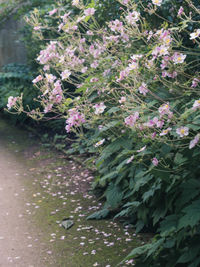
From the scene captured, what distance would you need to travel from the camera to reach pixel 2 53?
919 centimetres

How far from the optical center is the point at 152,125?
2.30m

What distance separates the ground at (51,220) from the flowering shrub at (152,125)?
221 mm

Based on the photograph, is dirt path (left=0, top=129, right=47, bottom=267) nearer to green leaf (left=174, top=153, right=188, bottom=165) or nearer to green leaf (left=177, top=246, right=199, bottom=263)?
green leaf (left=177, top=246, right=199, bottom=263)

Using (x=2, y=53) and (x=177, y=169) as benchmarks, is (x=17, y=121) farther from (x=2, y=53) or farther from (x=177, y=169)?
(x=177, y=169)

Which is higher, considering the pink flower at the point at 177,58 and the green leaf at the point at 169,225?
the pink flower at the point at 177,58

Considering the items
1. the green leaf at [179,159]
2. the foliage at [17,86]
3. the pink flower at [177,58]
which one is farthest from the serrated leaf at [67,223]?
the foliage at [17,86]

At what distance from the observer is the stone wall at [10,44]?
8.91 meters

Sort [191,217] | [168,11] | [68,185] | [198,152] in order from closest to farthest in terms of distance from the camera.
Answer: [191,217], [198,152], [168,11], [68,185]

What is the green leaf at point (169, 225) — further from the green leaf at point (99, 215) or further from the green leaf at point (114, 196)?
the green leaf at point (99, 215)

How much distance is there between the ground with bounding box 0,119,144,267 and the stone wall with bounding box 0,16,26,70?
4.19 m

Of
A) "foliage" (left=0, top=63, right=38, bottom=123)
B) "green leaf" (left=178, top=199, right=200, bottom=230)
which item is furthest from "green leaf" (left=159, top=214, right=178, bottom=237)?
"foliage" (left=0, top=63, right=38, bottom=123)

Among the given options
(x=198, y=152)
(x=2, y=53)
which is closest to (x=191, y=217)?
(x=198, y=152)

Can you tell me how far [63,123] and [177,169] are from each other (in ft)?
12.0

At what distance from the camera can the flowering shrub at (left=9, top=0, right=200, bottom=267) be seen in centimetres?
234
